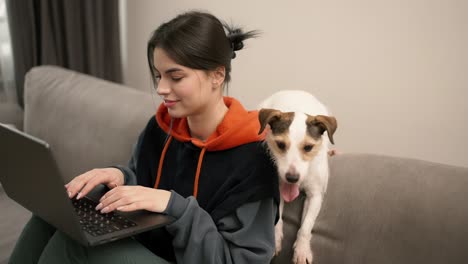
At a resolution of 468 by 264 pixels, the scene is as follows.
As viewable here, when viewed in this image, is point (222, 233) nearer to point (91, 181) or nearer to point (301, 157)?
point (301, 157)

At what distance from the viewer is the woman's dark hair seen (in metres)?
1.14

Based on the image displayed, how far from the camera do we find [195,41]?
115 cm

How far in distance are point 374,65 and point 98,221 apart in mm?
1239

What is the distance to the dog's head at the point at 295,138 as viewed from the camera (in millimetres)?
1155

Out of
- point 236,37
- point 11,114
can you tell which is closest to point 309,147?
point 236,37

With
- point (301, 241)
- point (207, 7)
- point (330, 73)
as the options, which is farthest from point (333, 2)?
point (301, 241)

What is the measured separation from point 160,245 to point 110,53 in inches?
71.2

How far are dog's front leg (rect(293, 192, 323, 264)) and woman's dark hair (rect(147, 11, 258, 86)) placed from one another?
19.5 inches

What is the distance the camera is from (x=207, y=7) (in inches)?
88.7

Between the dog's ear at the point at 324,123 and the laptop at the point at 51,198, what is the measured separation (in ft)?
1.56

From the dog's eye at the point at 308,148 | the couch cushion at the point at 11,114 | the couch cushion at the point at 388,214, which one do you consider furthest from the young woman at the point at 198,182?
the couch cushion at the point at 11,114

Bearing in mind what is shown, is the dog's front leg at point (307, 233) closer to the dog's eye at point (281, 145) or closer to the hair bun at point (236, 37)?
the dog's eye at point (281, 145)

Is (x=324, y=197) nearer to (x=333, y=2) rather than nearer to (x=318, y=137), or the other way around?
(x=318, y=137)

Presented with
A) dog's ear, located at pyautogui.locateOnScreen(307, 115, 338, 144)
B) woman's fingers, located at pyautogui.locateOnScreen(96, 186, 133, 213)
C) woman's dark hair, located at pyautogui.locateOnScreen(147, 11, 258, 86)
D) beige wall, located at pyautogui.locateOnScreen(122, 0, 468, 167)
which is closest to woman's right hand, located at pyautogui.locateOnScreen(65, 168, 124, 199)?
woman's fingers, located at pyautogui.locateOnScreen(96, 186, 133, 213)
